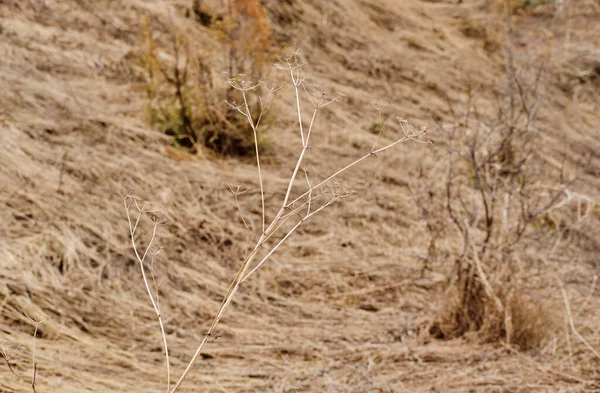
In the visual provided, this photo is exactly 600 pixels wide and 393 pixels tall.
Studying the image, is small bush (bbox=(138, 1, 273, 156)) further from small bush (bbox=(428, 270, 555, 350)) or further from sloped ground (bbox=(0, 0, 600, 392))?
small bush (bbox=(428, 270, 555, 350))

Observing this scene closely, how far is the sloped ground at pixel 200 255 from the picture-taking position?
2068 mm

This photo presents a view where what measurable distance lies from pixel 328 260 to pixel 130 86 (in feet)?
6.10

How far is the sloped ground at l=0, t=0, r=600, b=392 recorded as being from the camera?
2.07 m

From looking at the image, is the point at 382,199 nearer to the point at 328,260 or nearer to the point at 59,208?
the point at 328,260

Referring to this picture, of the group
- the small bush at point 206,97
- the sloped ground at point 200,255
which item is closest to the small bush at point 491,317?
the sloped ground at point 200,255

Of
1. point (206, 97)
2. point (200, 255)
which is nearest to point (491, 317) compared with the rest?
point (200, 255)

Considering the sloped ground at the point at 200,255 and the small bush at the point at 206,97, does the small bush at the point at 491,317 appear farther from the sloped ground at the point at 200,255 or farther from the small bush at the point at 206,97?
the small bush at the point at 206,97

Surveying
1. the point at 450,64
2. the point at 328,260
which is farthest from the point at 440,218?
the point at 450,64

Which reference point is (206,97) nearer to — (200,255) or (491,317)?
(200,255)

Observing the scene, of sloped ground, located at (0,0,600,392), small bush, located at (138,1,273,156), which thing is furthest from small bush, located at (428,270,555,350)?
small bush, located at (138,1,273,156)

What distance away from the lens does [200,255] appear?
2760 millimetres

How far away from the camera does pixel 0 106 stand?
3.13 metres

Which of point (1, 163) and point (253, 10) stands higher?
point (253, 10)

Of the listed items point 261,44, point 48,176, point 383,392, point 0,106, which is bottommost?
point 383,392
